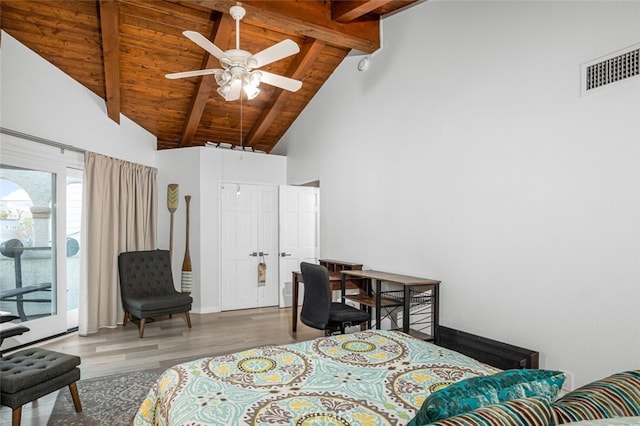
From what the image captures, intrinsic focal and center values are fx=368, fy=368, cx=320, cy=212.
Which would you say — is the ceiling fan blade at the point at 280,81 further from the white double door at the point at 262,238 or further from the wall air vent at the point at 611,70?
the white double door at the point at 262,238

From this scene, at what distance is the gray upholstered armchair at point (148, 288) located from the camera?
4.34 metres

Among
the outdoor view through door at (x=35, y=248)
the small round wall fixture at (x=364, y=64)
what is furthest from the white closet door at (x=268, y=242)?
the outdoor view through door at (x=35, y=248)

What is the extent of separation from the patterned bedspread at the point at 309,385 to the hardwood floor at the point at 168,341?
1.72 meters

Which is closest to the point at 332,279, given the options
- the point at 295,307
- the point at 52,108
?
the point at 295,307

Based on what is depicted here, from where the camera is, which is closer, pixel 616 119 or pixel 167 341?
pixel 616 119

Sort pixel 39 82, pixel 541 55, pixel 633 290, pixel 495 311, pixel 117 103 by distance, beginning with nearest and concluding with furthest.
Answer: pixel 633 290 < pixel 541 55 < pixel 495 311 < pixel 39 82 < pixel 117 103

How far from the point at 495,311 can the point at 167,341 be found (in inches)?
135

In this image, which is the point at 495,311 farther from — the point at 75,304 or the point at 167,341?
the point at 75,304

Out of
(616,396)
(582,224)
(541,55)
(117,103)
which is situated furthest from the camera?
(117,103)

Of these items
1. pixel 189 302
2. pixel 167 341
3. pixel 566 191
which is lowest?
pixel 167 341

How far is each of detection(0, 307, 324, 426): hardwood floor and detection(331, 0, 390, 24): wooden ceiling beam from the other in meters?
3.62

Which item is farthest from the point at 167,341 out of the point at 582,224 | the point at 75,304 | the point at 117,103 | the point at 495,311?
the point at 582,224

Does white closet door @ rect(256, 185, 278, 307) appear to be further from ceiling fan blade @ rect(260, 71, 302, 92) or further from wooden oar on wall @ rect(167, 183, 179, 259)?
ceiling fan blade @ rect(260, 71, 302, 92)

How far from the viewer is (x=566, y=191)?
254 cm
